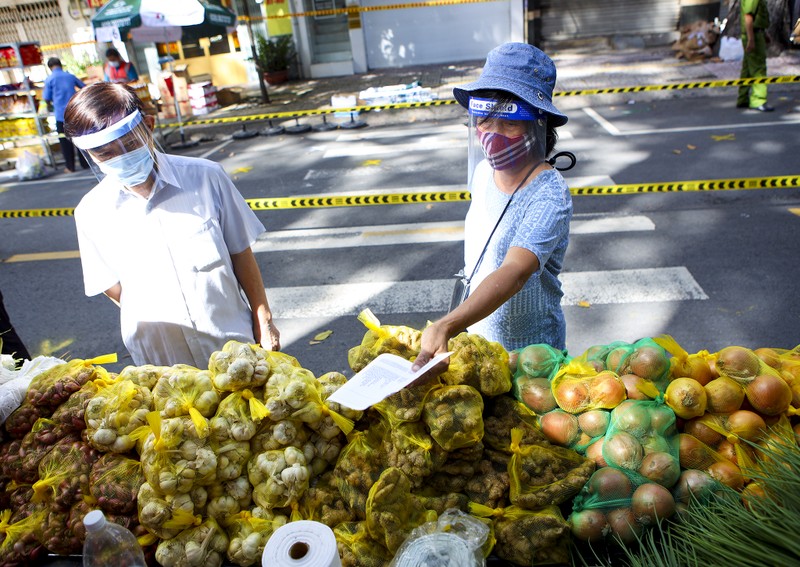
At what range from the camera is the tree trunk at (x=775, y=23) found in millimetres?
13203

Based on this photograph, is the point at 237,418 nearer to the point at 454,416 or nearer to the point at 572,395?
the point at 454,416

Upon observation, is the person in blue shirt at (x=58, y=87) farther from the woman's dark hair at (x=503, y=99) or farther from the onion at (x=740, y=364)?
the onion at (x=740, y=364)

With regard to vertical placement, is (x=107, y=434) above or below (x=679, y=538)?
above

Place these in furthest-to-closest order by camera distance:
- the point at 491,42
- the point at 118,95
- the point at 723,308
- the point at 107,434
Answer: the point at 491,42 < the point at 723,308 < the point at 118,95 < the point at 107,434

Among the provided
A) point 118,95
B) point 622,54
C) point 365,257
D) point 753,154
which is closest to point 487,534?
point 118,95

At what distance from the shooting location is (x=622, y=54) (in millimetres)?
16953

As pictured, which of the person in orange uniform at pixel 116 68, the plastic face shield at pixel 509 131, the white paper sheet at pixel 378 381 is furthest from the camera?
the person in orange uniform at pixel 116 68

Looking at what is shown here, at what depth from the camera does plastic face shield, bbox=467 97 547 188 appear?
7.07ft

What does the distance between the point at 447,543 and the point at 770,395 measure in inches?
43.4

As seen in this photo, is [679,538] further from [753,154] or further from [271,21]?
[271,21]

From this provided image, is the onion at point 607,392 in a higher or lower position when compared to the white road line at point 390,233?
higher

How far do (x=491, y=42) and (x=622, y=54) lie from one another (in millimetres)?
4024

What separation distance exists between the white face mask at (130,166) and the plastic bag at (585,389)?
75.0 inches

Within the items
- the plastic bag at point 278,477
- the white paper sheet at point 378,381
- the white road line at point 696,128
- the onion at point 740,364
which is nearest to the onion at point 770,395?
the onion at point 740,364
